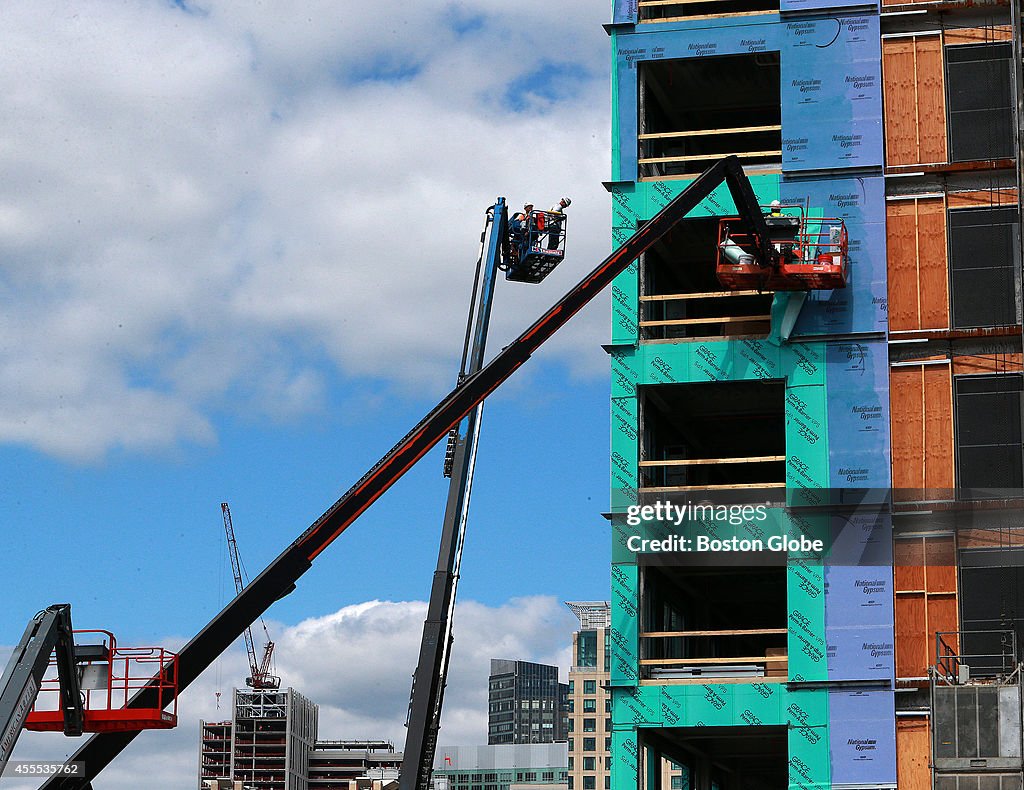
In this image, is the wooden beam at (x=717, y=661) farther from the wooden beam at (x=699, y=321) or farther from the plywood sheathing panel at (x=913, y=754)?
the wooden beam at (x=699, y=321)

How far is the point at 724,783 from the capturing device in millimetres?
62531

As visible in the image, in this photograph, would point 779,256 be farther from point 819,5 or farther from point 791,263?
point 819,5

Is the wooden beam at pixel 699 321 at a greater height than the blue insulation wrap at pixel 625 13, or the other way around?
the blue insulation wrap at pixel 625 13

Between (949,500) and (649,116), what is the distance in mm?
16585

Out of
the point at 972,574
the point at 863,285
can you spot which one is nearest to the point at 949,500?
the point at 972,574

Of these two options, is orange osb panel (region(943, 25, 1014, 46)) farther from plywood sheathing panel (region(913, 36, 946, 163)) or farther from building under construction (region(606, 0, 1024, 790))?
plywood sheathing panel (region(913, 36, 946, 163))

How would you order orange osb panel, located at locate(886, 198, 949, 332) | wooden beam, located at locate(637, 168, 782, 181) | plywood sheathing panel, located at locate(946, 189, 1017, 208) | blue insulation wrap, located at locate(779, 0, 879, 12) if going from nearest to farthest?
orange osb panel, located at locate(886, 198, 949, 332), plywood sheathing panel, located at locate(946, 189, 1017, 208), blue insulation wrap, located at locate(779, 0, 879, 12), wooden beam, located at locate(637, 168, 782, 181)

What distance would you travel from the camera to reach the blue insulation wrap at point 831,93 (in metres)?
48.6

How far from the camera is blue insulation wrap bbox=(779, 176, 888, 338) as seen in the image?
47.3 metres

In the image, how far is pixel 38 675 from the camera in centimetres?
2845

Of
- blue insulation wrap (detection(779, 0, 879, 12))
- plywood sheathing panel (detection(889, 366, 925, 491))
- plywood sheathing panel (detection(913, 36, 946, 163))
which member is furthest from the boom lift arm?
blue insulation wrap (detection(779, 0, 879, 12))

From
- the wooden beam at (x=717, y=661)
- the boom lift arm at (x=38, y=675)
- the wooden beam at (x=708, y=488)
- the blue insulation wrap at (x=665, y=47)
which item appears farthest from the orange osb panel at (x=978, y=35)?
the boom lift arm at (x=38, y=675)

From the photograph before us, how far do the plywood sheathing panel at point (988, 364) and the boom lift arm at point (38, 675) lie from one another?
2793 centimetres

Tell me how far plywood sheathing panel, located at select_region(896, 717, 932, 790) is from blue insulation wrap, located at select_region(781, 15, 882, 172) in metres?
16.7
